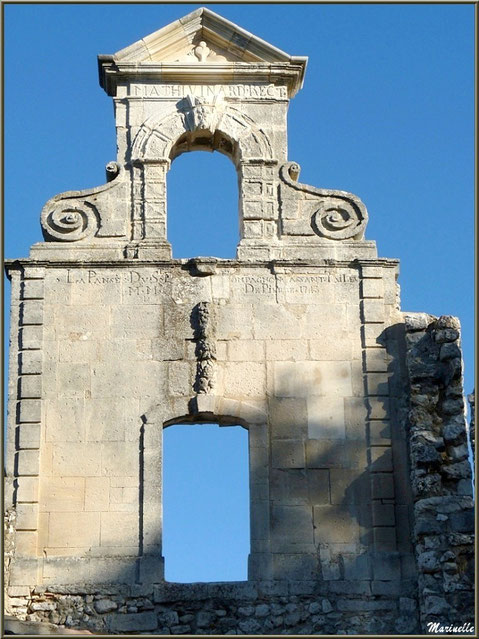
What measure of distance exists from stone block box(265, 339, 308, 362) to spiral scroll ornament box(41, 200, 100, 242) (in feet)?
8.43

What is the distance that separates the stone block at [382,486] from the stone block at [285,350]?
5.36 ft

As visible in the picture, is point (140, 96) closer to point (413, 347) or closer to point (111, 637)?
point (413, 347)

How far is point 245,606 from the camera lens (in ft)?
59.7

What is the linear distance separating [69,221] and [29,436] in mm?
2726

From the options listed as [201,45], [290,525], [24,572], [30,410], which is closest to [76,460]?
[30,410]

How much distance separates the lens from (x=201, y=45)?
2102cm

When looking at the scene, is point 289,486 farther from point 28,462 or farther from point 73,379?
point 28,462

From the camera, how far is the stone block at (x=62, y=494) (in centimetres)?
1866

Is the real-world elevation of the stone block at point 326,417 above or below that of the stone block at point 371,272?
below

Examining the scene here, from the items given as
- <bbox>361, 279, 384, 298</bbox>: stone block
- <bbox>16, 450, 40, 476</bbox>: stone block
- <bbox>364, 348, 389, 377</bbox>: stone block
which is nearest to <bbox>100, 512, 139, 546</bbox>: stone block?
<bbox>16, 450, 40, 476</bbox>: stone block

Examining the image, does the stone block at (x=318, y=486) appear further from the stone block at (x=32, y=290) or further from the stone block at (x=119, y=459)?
the stone block at (x=32, y=290)

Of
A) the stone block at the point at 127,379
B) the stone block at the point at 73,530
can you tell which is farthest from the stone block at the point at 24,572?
the stone block at the point at 127,379

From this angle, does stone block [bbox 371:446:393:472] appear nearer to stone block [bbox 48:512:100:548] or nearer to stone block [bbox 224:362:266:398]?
stone block [bbox 224:362:266:398]

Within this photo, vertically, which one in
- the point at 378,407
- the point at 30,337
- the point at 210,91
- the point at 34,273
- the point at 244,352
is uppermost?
the point at 210,91
